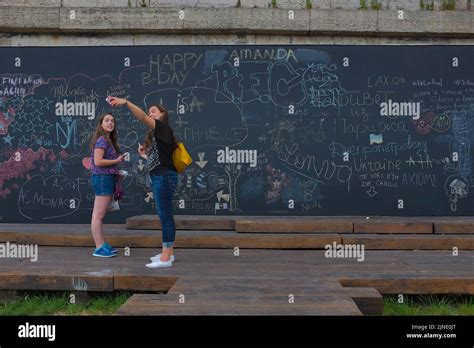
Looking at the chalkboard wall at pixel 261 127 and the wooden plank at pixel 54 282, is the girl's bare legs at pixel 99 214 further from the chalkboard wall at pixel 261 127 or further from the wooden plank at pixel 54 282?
the chalkboard wall at pixel 261 127

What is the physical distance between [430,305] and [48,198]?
627cm

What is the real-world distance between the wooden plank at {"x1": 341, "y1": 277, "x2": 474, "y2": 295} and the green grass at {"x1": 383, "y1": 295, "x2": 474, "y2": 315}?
105 mm

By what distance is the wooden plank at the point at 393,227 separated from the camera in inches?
280

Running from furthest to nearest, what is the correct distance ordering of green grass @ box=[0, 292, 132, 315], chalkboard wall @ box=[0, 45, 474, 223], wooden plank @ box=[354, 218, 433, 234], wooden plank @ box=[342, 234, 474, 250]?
chalkboard wall @ box=[0, 45, 474, 223] < wooden plank @ box=[354, 218, 433, 234] < wooden plank @ box=[342, 234, 474, 250] < green grass @ box=[0, 292, 132, 315]

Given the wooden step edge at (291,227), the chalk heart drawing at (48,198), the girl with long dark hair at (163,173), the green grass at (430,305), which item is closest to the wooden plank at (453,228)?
the wooden step edge at (291,227)

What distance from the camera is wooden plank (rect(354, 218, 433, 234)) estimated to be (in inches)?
280

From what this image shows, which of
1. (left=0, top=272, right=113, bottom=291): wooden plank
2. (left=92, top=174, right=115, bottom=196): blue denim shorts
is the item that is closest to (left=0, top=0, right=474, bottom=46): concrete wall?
(left=92, top=174, right=115, bottom=196): blue denim shorts

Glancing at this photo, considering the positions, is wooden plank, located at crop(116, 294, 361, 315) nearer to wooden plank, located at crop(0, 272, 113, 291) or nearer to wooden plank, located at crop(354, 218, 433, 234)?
wooden plank, located at crop(0, 272, 113, 291)

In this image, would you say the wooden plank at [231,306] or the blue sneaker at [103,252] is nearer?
the wooden plank at [231,306]

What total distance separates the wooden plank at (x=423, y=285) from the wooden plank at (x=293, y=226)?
6.88ft

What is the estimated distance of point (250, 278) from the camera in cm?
517

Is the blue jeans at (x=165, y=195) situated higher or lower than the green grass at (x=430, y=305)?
higher
